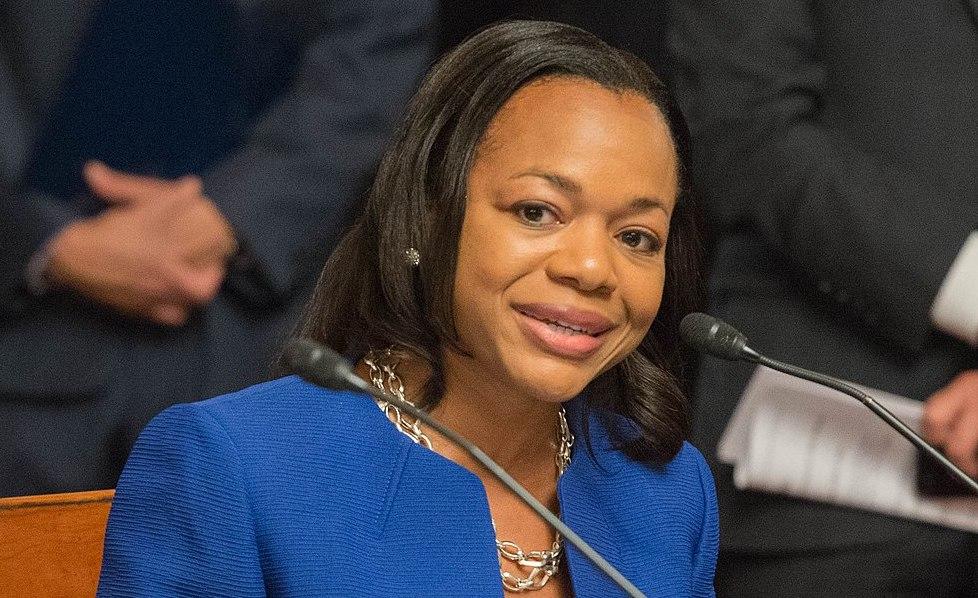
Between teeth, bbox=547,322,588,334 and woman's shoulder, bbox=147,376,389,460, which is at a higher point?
teeth, bbox=547,322,588,334

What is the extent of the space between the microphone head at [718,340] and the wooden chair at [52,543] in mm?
660

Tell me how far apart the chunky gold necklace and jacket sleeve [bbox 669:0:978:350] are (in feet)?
3.27

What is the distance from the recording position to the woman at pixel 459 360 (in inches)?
60.0

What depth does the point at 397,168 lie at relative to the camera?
167 cm

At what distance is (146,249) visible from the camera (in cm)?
253

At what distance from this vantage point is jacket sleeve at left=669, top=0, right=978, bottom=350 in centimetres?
253

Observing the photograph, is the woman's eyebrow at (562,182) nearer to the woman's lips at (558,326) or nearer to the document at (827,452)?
Result: the woman's lips at (558,326)

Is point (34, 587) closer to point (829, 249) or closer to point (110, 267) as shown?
point (110, 267)

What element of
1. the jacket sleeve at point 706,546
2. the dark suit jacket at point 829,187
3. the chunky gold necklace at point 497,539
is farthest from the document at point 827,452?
the chunky gold necklace at point 497,539

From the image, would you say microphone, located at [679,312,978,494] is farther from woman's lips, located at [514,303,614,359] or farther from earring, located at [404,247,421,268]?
earring, located at [404,247,421,268]

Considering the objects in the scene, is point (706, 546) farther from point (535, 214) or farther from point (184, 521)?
point (184, 521)

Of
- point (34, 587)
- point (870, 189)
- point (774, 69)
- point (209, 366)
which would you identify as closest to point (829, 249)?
point (870, 189)

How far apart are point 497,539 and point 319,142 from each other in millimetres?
1140

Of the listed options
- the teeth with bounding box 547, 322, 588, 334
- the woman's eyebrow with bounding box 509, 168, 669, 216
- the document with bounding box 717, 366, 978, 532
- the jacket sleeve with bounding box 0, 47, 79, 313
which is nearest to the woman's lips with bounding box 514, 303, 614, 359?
the teeth with bounding box 547, 322, 588, 334
